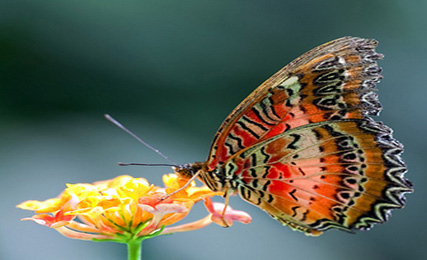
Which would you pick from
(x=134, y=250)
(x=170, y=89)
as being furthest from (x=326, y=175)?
(x=170, y=89)

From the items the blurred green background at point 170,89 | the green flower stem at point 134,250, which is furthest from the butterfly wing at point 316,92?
the blurred green background at point 170,89

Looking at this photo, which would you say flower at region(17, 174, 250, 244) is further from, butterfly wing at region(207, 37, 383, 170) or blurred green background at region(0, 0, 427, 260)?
blurred green background at region(0, 0, 427, 260)

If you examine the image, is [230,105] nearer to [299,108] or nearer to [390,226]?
[390,226]

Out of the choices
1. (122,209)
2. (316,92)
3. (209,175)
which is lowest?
(122,209)

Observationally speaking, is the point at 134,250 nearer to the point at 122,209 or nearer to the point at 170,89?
the point at 122,209

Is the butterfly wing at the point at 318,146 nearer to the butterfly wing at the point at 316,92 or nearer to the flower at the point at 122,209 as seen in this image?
the butterfly wing at the point at 316,92
